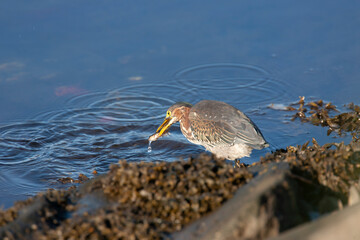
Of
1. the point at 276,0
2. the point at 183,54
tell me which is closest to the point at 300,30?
the point at 276,0

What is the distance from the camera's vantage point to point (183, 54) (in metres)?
7.84

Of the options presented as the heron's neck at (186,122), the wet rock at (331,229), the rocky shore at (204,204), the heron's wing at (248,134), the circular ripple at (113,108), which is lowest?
the wet rock at (331,229)

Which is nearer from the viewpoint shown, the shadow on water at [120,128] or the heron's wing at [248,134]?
the heron's wing at [248,134]

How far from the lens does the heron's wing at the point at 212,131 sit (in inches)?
220

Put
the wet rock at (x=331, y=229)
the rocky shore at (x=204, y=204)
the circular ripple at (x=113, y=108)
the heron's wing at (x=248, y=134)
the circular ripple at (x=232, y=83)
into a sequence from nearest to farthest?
the wet rock at (x=331, y=229), the rocky shore at (x=204, y=204), the heron's wing at (x=248, y=134), the circular ripple at (x=113, y=108), the circular ripple at (x=232, y=83)

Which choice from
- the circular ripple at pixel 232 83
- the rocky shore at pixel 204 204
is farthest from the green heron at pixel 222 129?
the rocky shore at pixel 204 204

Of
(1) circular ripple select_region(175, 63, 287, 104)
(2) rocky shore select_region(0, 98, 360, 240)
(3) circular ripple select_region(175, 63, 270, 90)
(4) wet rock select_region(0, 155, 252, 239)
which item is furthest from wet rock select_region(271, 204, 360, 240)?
(3) circular ripple select_region(175, 63, 270, 90)

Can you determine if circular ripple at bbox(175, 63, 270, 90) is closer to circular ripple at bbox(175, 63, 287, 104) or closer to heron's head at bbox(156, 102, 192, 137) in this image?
circular ripple at bbox(175, 63, 287, 104)

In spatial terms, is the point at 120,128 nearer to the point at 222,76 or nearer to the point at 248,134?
the point at 222,76

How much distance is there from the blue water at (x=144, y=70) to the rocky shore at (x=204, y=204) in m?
2.47

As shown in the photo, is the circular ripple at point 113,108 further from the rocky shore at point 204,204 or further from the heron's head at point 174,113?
the rocky shore at point 204,204

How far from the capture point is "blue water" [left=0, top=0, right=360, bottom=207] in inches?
249

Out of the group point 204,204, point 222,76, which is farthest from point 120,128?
point 204,204

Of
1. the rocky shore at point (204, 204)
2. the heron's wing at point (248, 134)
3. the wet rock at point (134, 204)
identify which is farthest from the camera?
the heron's wing at point (248, 134)
